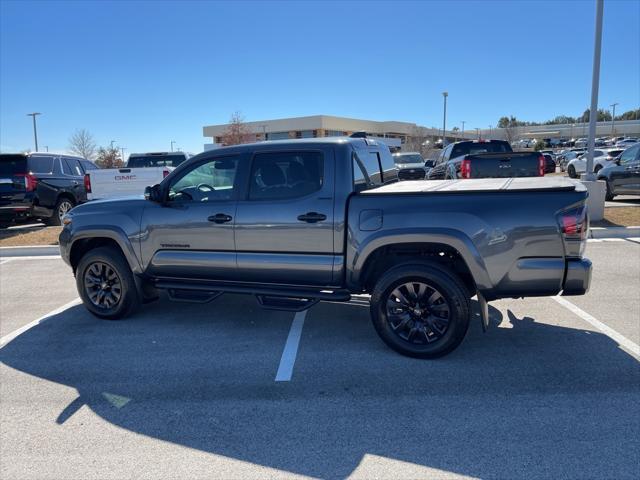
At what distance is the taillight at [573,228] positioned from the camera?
3869mm

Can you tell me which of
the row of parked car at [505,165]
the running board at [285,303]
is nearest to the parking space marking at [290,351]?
the running board at [285,303]

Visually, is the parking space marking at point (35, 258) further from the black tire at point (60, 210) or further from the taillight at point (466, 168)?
the taillight at point (466, 168)

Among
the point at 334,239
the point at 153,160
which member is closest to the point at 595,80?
the point at 334,239

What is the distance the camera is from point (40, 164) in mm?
12688

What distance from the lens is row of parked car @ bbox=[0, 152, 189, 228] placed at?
36.2 feet

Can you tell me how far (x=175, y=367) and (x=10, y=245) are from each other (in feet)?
27.9

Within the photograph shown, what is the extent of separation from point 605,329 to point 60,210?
42.2ft

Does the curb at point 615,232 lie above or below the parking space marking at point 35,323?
above

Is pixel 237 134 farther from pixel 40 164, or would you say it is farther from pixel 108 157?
pixel 40 164

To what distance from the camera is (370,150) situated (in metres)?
5.33

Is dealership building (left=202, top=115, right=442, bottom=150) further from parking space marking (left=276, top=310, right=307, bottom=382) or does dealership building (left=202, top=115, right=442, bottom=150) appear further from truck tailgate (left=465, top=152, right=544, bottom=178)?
parking space marking (left=276, top=310, right=307, bottom=382)

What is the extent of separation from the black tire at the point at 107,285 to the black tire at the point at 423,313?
287cm

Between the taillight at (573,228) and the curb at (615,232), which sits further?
the curb at (615,232)

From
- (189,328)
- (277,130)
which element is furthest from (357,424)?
(277,130)
